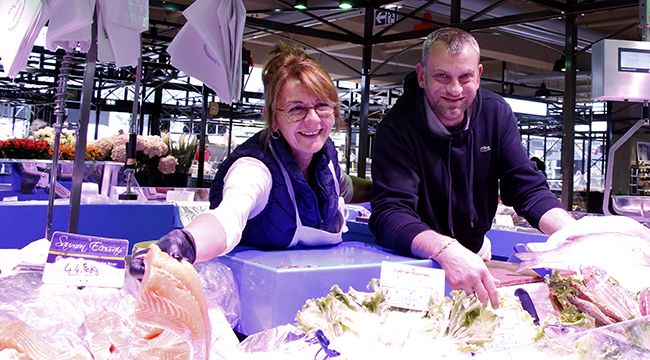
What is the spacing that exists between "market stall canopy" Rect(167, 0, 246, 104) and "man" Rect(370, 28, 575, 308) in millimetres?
865

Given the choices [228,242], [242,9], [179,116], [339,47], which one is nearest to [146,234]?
[242,9]

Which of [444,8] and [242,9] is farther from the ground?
[444,8]

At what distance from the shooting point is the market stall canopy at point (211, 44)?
266cm

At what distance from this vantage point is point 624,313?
1394 mm

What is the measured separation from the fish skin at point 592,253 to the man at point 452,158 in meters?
0.50

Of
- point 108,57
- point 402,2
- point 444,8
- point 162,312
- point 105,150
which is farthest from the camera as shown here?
point 444,8

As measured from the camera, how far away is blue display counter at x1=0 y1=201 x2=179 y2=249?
3.23 metres

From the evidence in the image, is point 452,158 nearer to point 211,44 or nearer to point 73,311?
point 211,44

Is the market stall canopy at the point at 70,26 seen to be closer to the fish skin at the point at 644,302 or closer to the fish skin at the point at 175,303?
the fish skin at the point at 175,303

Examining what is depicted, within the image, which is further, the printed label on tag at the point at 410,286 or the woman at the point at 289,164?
the woman at the point at 289,164

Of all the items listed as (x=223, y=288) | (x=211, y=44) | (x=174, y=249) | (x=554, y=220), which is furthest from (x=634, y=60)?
(x=174, y=249)

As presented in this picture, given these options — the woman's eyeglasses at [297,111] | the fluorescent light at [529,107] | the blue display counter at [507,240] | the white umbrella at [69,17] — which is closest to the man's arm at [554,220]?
the woman's eyeglasses at [297,111]

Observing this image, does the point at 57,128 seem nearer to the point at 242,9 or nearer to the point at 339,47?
the point at 242,9

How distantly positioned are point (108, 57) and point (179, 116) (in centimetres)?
1794
